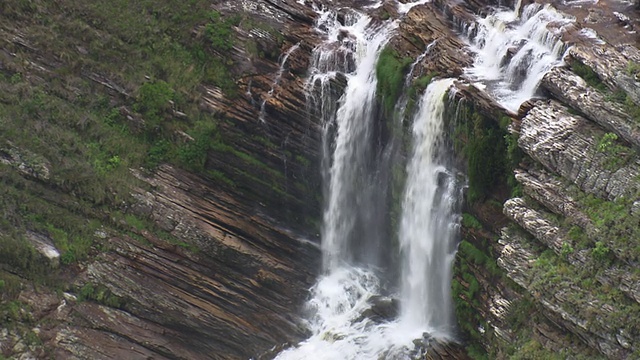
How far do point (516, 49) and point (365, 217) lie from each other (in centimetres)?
944

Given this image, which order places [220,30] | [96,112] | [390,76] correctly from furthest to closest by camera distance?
[220,30]
[96,112]
[390,76]

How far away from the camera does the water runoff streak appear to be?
27359mm

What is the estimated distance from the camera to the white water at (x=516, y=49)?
84.7 ft

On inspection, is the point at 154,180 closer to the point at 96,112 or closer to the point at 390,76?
the point at 96,112

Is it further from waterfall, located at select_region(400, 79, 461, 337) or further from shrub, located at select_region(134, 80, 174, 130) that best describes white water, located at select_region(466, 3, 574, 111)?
shrub, located at select_region(134, 80, 174, 130)

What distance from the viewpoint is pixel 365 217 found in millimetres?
31562

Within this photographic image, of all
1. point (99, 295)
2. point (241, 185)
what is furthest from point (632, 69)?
point (99, 295)

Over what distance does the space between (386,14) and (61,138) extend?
49.6 ft

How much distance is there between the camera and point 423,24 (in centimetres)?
3058

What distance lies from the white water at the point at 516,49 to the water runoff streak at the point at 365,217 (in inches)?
84.5

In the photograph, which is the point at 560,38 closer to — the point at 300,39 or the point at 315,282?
the point at 300,39

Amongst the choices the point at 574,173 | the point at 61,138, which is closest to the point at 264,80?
the point at 61,138

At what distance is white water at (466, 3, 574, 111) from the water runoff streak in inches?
84.5

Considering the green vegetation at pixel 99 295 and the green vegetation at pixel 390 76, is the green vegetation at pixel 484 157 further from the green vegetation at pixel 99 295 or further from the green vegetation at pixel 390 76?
the green vegetation at pixel 99 295
